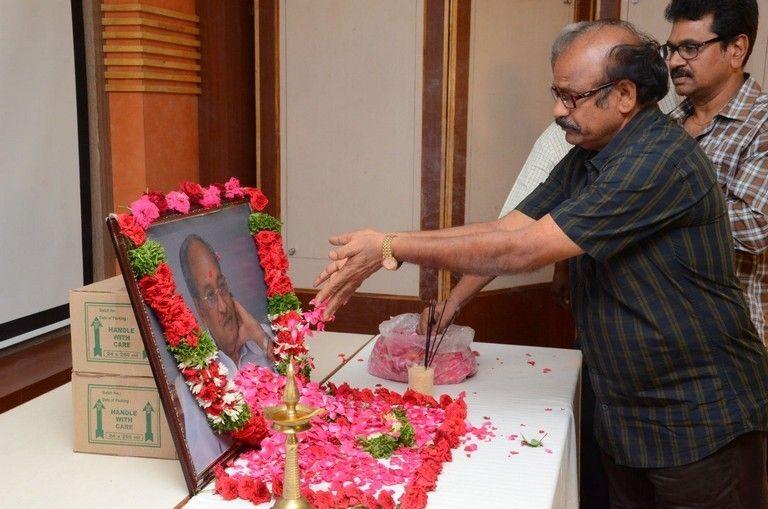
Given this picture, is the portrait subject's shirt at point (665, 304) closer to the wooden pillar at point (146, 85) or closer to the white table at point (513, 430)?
the white table at point (513, 430)

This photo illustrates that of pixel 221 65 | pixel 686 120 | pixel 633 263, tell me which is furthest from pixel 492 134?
pixel 633 263

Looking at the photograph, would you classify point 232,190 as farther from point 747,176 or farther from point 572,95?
point 747,176

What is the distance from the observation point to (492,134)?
13.2 feet

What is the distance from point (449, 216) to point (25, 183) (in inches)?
73.6

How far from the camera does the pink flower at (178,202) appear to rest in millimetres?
1631

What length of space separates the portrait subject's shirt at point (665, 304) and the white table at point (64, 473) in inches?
36.4

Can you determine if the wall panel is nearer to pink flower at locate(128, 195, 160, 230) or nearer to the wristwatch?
the wristwatch

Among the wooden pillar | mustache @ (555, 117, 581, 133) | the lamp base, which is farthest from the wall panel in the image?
the lamp base

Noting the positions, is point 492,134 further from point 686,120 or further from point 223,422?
point 223,422

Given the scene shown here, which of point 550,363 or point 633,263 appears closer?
point 633,263

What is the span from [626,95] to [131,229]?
104 cm

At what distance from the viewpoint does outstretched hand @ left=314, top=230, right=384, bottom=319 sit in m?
1.72

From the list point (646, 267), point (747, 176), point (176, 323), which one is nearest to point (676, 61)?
point (747, 176)

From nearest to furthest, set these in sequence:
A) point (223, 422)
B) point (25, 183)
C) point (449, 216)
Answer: point (223, 422), point (25, 183), point (449, 216)
